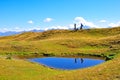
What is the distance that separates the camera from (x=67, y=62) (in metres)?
63.1

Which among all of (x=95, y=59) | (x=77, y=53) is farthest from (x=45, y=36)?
(x=95, y=59)

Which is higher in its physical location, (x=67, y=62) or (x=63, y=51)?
(x=63, y=51)

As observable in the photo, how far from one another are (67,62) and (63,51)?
13.8m

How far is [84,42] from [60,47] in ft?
26.8

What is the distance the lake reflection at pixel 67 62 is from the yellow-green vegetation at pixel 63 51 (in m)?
5.03

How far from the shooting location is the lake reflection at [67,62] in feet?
189

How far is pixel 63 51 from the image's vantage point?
76750 millimetres

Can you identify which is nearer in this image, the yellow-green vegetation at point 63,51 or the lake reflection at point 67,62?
the yellow-green vegetation at point 63,51

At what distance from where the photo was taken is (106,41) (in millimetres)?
84812

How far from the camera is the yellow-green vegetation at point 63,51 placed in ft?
127

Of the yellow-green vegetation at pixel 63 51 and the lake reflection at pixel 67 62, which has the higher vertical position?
the yellow-green vegetation at pixel 63 51

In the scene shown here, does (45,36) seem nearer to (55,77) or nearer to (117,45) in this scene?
(117,45)

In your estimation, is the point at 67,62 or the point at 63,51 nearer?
the point at 67,62

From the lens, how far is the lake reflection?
5752 cm
